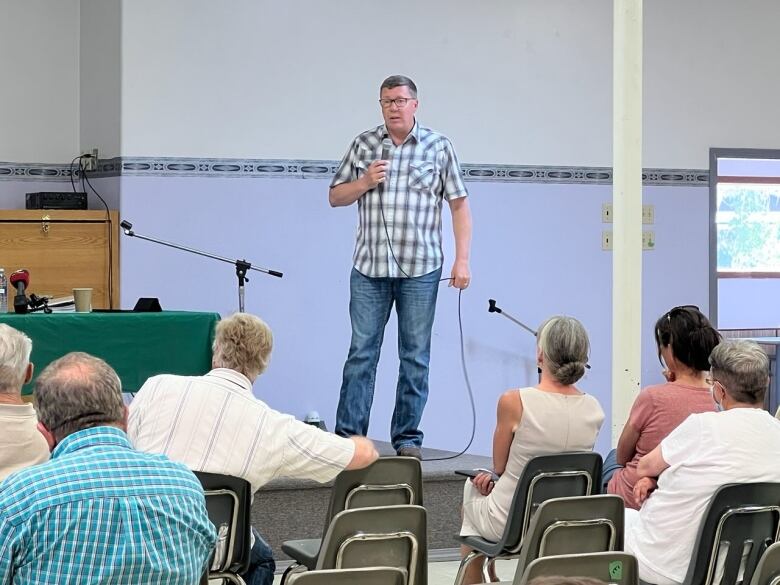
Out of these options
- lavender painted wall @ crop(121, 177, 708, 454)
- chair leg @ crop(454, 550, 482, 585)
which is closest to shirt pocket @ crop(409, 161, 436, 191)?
chair leg @ crop(454, 550, 482, 585)

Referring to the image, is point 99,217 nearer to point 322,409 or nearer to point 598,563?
point 322,409

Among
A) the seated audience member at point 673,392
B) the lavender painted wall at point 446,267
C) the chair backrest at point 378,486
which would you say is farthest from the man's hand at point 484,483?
the lavender painted wall at point 446,267

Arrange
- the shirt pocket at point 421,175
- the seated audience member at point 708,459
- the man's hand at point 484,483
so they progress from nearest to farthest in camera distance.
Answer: the seated audience member at point 708,459 → the man's hand at point 484,483 → the shirt pocket at point 421,175

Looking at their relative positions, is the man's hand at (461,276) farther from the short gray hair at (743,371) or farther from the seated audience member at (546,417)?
the short gray hair at (743,371)

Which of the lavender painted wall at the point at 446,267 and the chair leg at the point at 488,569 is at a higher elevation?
the lavender painted wall at the point at 446,267

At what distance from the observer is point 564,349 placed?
4180mm

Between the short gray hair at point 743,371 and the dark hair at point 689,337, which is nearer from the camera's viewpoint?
the short gray hair at point 743,371

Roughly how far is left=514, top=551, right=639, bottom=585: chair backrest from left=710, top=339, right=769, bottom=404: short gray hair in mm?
1034

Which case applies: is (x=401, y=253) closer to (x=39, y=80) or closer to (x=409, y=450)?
(x=409, y=450)

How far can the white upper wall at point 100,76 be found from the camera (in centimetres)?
721

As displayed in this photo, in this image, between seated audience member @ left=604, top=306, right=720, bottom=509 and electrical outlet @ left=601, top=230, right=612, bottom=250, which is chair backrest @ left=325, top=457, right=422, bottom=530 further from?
electrical outlet @ left=601, top=230, right=612, bottom=250

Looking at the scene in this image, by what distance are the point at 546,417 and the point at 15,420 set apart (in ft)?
5.84

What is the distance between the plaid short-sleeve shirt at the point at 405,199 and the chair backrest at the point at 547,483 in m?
1.73

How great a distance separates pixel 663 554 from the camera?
11.9 feet
